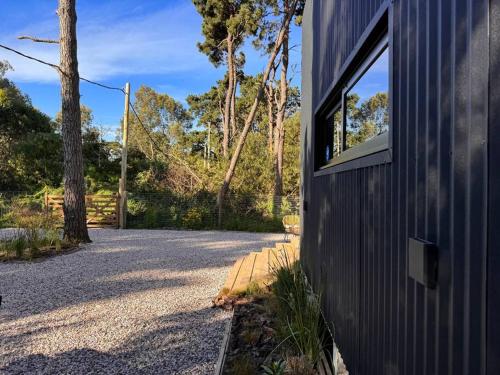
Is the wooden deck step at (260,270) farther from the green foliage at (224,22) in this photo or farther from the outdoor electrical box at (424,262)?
the green foliage at (224,22)

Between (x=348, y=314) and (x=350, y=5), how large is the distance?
1.80 metres

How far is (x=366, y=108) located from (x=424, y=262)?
4.46 ft

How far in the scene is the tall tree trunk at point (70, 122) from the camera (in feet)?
30.8

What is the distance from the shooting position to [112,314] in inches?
167

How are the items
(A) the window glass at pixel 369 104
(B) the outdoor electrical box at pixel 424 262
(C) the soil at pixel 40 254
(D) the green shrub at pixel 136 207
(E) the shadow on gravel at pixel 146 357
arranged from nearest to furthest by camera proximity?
(B) the outdoor electrical box at pixel 424 262 < (A) the window glass at pixel 369 104 < (E) the shadow on gravel at pixel 146 357 < (C) the soil at pixel 40 254 < (D) the green shrub at pixel 136 207

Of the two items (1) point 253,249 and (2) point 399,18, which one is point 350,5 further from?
(1) point 253,249

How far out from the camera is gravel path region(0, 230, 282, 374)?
307cm

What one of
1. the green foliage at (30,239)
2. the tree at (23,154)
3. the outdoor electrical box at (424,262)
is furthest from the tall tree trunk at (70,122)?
the tree at (23,154)

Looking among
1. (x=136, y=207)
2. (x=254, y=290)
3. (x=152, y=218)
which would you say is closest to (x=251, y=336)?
(x=254, y=290)

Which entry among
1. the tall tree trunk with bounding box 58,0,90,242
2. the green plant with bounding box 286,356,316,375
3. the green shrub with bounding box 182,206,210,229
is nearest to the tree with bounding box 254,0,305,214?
the green shrub with bounding box 182,206,210,229

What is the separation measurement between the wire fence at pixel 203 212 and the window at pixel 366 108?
34.3 feet

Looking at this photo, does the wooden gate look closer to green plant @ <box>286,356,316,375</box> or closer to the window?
the window

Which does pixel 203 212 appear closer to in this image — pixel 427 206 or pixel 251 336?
pixel 251 336

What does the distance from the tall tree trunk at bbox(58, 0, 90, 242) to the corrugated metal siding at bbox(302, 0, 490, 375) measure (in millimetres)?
8469
